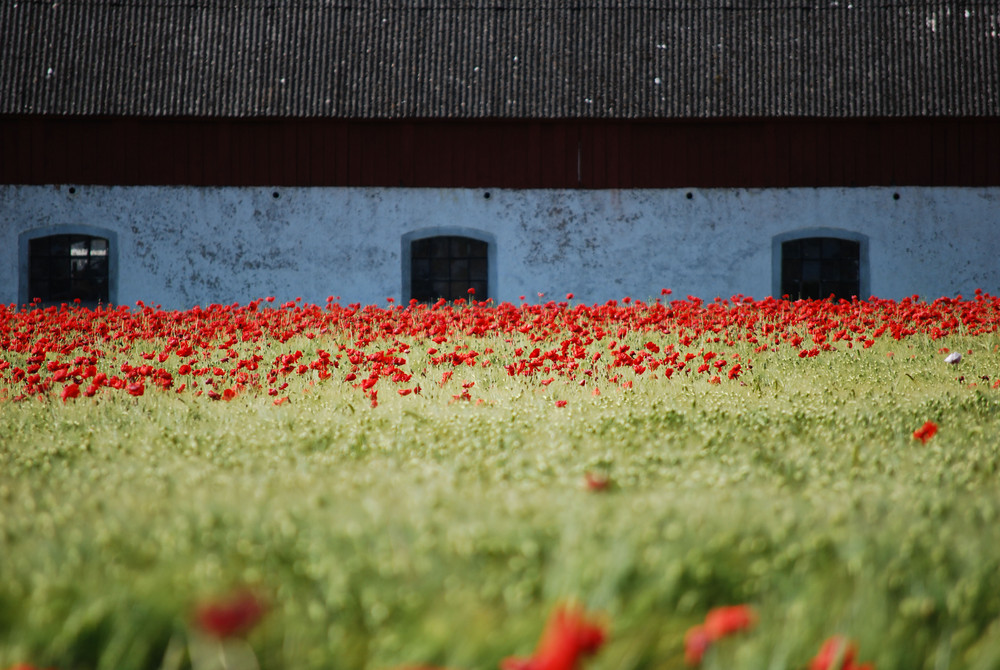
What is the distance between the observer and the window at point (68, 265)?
51.3ft

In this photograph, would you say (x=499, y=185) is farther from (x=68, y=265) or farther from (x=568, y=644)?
(x=568, y=644)

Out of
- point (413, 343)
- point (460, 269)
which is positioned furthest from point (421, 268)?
point (413, 343)

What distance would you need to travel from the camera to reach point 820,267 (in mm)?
15688

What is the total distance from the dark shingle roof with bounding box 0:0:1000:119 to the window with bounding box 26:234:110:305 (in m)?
2.11

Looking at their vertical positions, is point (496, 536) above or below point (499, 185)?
below

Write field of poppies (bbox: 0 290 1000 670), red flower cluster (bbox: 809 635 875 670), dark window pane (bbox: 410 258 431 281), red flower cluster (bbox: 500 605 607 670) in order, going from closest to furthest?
1. red flower cluster (bbox: 500 605 607 670)
2. red flower cluster (bbox: 809 635 875 670)
3. field of poppies (bbox: 0 290 1000 670)
4. dark window pane (bbox: 410 258 431 281)

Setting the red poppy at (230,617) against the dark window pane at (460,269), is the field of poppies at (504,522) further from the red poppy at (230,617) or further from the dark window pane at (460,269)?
the dark window pane at (460,269)

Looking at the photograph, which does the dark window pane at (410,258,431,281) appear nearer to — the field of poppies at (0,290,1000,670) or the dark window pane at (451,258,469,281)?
the dark window pane at (451,258,469,281)

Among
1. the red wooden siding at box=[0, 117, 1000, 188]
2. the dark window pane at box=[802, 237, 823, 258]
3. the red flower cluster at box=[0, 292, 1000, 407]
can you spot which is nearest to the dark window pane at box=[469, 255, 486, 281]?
the red wooden siding at box=[0, 117, 1000, 188]

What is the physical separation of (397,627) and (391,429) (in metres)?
2.87

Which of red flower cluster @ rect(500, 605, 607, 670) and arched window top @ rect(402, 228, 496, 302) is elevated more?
arched window top @ rect(402, 228, 496, 302)

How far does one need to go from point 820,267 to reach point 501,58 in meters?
6.34

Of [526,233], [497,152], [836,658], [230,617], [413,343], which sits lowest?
[836,658]

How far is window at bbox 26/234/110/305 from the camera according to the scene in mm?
15648
